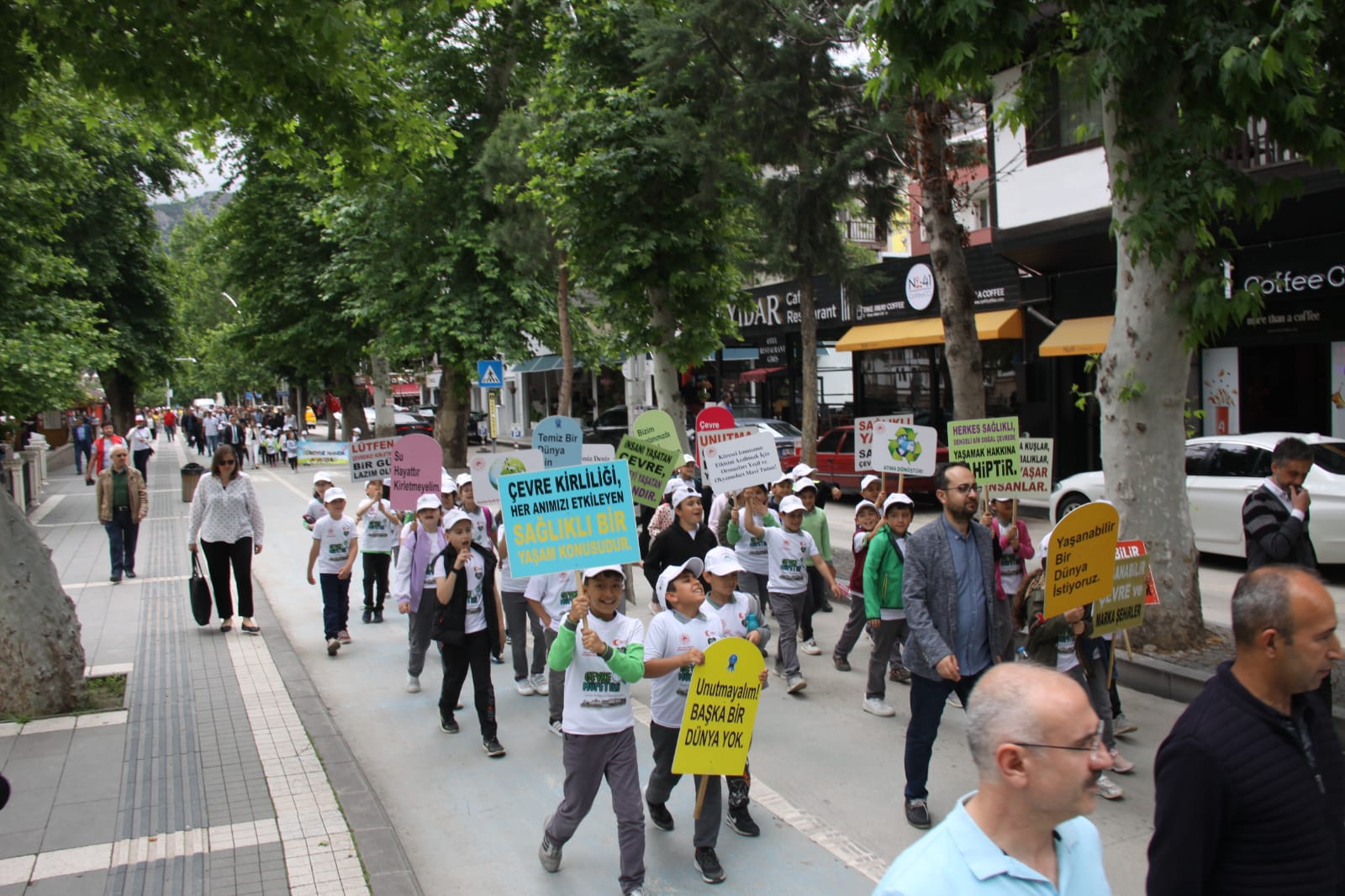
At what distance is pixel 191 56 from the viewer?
8.05 meters

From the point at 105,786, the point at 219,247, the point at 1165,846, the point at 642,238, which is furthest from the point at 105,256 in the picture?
the point at 1165,846

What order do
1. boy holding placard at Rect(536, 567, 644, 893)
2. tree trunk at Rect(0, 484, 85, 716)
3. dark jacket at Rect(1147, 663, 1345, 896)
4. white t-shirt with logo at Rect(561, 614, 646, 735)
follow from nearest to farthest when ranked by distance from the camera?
dark jacket at Rect(1147, 663, 1345, 896)
boy holding placard at Rect(536, 567, 644, 893)
white t-shirt with logo at Rect(561, 614, 646, 735)
tree trunk at Rect(0, 484, 85, 716)

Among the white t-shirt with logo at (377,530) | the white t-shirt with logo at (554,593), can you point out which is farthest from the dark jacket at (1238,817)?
the white t-shirt with logo at (377,530)

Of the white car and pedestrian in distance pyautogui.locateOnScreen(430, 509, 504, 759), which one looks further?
the white car

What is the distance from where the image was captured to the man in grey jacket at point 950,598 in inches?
217

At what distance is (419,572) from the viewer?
8.20 metres

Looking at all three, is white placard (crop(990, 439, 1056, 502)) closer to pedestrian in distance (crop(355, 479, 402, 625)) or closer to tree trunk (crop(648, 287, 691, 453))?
pedestrian in distance (crop(355, 479, 402, 625))

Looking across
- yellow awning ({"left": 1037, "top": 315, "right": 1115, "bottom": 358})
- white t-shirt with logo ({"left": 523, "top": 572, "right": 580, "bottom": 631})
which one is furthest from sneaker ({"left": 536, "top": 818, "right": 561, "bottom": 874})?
yellow awning ({"left": 1037, "top": 315, "right": 1115, "bottom": 358})

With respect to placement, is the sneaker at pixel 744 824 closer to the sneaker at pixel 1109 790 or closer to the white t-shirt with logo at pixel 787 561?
the sneaker at pixel 1109 790

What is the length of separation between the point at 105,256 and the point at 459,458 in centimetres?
1169

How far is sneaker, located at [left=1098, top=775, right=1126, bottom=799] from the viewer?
6035 millimetres

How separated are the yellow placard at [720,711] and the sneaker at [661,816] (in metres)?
0.59

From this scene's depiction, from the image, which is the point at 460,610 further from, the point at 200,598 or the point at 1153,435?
the point at 1153,435

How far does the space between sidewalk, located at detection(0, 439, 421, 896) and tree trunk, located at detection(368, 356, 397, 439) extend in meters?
23.0
